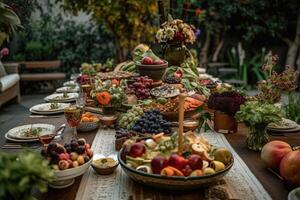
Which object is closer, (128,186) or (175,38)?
(128,186)

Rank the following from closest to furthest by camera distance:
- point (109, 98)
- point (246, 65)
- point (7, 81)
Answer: point (109, 98)
point (7, 81)
point (246, 65)

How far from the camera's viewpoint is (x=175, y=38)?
3.09 metres

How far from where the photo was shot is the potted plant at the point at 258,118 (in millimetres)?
1724

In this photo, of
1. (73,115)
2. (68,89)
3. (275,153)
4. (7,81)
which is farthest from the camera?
(7,81)

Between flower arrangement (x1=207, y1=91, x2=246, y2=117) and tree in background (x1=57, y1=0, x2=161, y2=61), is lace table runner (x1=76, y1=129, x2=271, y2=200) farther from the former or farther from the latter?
tree in background (x1=57, y1=0, x2=161, y2=61)

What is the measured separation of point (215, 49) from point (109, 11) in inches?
116

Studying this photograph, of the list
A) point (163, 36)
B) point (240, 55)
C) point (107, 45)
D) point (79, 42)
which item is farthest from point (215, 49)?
point (163, 36)

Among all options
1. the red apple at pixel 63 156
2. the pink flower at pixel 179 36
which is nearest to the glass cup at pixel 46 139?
the red apple at pixel 63 156

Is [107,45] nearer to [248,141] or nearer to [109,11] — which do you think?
[109,11]

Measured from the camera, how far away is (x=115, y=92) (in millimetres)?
2381

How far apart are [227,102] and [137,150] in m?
0.75

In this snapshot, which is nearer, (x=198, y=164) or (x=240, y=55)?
(x=198, y=164)

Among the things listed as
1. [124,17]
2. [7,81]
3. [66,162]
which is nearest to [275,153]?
[66,162]

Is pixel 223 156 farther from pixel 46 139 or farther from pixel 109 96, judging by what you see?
pixel 109 96
